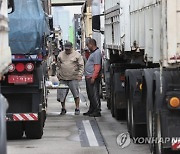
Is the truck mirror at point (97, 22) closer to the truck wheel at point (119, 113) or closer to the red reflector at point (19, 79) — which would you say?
the truck wheel at point (119, 113)

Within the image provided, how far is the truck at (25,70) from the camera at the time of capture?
10.2 m

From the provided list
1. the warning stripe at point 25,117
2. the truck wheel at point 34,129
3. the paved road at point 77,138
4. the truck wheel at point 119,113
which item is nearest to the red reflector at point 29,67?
the warning stripe at point 25,117

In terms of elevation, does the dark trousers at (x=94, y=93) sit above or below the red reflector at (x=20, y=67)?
below

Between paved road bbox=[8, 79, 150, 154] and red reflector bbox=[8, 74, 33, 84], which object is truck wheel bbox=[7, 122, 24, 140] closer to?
paved road bbox=[8, 79, 150, 154]

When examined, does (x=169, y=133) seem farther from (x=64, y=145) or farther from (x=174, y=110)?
(x=64, y=145)

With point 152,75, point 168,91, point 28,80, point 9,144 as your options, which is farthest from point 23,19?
point 168,91

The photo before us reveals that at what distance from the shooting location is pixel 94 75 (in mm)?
14859

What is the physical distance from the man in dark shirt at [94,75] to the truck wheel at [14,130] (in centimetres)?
412

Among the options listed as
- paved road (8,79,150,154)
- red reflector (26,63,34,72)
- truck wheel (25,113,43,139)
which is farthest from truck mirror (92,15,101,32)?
red reflector (26,63,34,72)

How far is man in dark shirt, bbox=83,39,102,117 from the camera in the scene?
48.9 ft

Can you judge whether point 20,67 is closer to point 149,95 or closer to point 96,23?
point 149,95

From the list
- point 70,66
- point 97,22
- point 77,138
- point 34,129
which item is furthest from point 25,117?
point 97,22

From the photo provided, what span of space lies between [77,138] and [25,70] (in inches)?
76.5

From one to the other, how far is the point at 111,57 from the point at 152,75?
25.2ft
